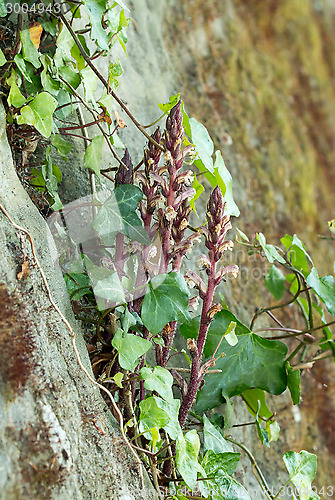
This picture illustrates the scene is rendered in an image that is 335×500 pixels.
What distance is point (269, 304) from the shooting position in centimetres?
167

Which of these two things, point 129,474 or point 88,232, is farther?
point 88,232

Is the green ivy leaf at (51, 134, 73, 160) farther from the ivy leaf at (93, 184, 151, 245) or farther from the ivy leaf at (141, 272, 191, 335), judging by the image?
the ivy leaf at (141, 272, 191, 335)

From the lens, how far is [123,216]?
2.96ft

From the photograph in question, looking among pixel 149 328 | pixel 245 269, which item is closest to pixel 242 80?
pixel 245 269

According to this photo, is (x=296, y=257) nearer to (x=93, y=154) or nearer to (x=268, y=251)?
(x=268, y=251)

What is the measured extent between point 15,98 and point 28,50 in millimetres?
106

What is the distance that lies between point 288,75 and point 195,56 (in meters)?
0.97

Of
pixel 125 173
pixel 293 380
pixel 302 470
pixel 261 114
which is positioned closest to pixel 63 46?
pixel 125 173

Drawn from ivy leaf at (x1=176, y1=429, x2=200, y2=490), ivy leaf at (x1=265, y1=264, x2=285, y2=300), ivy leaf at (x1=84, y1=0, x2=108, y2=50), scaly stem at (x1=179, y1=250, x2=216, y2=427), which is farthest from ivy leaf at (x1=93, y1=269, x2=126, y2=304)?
ivy leaf at (x1=265, y1=264, x2=285, y2=300)

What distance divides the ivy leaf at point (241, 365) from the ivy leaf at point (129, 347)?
8.3 inches

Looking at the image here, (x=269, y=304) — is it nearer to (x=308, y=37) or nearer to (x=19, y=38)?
(x=19, y=38)

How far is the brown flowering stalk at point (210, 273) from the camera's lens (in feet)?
2.77

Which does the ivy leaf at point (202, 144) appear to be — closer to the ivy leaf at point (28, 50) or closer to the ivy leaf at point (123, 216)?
the ivy leaf at point (123, 216)

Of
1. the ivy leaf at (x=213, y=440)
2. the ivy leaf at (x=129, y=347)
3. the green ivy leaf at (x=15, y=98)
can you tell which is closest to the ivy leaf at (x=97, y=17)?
the green ivy leaf at (x=15, y=98)
